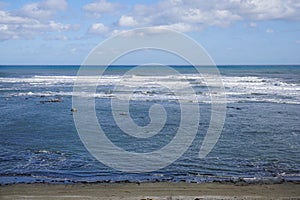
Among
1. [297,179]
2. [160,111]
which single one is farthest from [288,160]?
[160,111]

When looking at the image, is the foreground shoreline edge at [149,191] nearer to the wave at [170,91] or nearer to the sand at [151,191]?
the sand at [151,191]

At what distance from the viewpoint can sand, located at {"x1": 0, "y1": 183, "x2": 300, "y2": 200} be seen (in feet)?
38.6

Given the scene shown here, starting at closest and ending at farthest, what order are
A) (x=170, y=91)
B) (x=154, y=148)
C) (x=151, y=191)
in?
(x=151, y=191)
(x=154, y=148)
(x=170, y=91)

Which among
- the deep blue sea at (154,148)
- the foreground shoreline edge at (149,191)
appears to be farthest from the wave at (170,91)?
the foreground shoreline edge at (149,191)

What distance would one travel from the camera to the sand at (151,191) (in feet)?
38.6

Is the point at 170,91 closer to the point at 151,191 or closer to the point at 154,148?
the point at 154,148

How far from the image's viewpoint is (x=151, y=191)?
1226cm

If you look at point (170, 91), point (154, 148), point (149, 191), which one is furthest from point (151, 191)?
point (170, 91)

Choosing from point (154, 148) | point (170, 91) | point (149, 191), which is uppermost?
point (170, 91)

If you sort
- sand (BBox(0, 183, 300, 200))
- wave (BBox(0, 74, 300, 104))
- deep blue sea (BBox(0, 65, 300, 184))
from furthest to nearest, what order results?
wave (BBox(0, 74, 300, 104))
deep blue sea (BBox(0, 65, 300, 184))
sand (BBox(0, 183, 300, 200))

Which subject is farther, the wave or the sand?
the wave

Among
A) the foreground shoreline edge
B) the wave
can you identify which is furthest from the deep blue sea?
the wave

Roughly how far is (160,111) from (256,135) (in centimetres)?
1012

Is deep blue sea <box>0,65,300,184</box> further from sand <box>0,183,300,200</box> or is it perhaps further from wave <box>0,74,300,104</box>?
wave <box>0,74,300,104</box>
